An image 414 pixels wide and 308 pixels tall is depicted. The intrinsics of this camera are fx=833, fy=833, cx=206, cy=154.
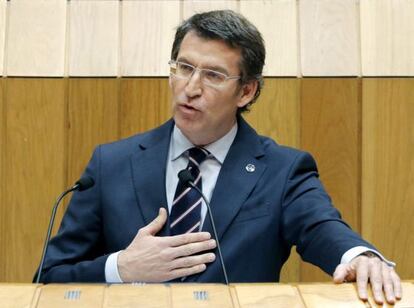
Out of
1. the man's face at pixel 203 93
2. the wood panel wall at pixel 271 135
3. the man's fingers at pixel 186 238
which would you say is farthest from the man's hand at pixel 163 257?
the wood panel wall at pixel 271 135

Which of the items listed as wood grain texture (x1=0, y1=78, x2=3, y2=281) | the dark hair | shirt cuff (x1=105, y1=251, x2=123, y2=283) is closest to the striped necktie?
shirt cuff (x1=105, y1=251, x2=123, y2=283)

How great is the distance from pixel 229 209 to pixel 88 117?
0.58 meters

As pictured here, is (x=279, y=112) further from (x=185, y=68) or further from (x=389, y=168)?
(x=185, y=68)

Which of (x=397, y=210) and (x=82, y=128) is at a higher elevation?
(x=82, y=128)

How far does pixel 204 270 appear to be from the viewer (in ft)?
4.04

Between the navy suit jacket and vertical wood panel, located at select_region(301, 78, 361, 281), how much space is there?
40cm

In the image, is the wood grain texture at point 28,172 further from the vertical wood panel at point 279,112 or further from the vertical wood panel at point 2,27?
the vertical wood panel at point 279,112

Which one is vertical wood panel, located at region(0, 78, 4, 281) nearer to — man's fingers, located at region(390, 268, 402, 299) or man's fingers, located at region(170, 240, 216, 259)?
man's fingers, located at region(170, 240, 216, 259)

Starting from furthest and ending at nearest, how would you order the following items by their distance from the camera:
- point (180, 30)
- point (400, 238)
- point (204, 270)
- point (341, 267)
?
point (400, 238), point (180, 30), point (204, 270), point (341, 267)

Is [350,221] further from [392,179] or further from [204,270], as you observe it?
[204,270]

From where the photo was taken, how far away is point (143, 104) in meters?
1.80

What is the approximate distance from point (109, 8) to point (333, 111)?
21.2 inches

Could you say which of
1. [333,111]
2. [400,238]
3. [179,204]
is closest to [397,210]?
[400,238]

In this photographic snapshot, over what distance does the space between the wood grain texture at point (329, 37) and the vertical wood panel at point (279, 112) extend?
53 mm
